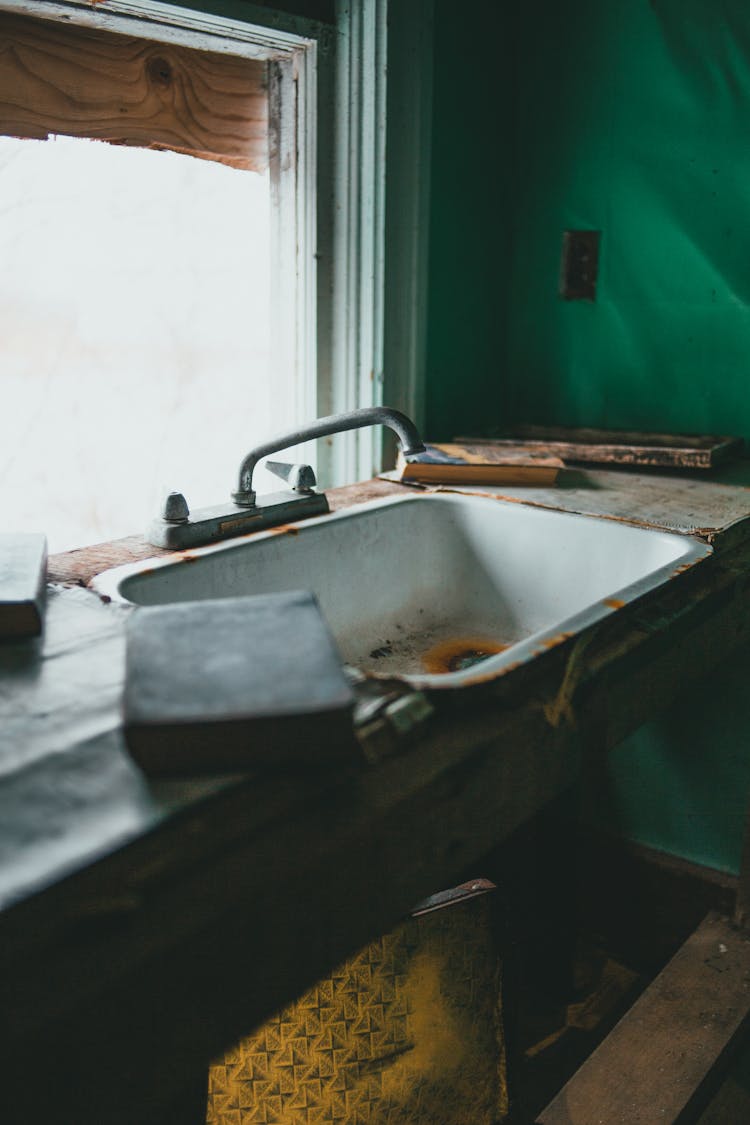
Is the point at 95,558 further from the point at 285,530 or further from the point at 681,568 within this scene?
the point at 681,568

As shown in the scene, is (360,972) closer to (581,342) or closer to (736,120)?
(581,342)

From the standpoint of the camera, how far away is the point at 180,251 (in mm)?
1457

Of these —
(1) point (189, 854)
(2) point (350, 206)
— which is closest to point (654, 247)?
(2) point (350, 206)

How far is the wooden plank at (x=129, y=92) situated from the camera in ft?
4.02

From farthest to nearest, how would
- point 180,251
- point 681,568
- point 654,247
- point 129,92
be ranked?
point 654,247
point 180,251
point 129,92
point 681,568

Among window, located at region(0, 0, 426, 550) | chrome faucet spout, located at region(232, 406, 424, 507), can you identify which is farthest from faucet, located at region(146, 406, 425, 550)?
window, located at region(0, 0, 426, 550)

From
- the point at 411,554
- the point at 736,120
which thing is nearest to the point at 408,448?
the point at 411,554

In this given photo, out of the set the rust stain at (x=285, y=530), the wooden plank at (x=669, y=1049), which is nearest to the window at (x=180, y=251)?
the rust stain at (x=285, y=530)

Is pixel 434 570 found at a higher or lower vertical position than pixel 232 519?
lower

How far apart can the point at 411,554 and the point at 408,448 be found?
0.28 m

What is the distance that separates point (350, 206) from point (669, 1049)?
1.47 metres

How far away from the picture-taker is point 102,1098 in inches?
20.3

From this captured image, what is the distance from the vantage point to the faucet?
3.84 feet

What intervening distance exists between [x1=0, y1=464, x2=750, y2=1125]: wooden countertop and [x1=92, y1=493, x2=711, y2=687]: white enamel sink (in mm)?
317
